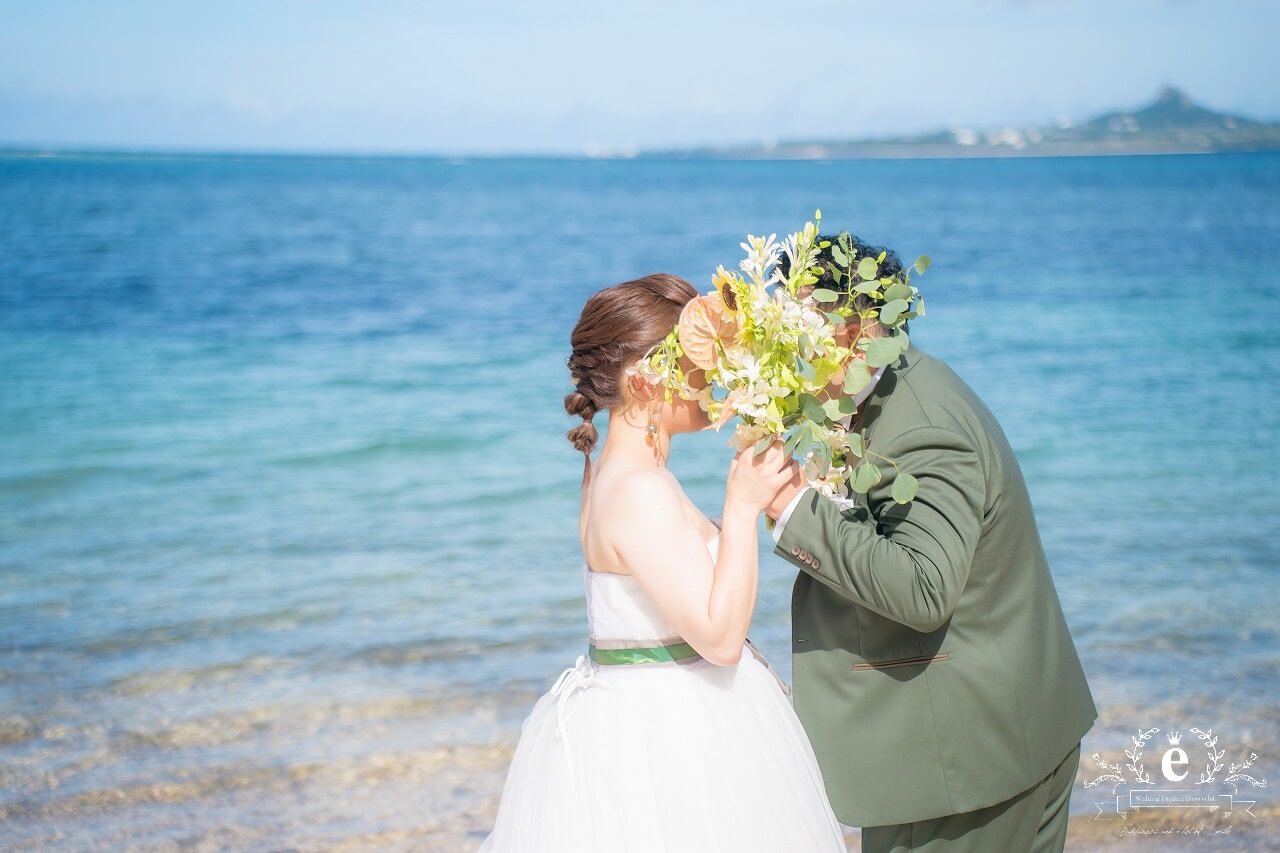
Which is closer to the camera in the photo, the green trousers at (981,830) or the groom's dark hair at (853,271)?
the groom's dark hair at (853,271)

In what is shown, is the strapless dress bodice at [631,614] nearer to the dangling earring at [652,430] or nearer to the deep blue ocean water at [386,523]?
the dangling earring at [652,430]

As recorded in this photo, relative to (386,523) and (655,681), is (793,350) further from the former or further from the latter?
(386,523)

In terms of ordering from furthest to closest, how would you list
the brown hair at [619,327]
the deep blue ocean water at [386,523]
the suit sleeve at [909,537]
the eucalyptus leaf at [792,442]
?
the deep blue ocean water at [386,523] → the brown hair at [619,327] → the eucalyptus leaf at [792,442] → the suit sleeve at [909,537]

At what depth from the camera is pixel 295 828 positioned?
16.4 feet

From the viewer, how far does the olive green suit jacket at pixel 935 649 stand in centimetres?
283

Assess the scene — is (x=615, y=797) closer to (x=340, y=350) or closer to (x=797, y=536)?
(x=797, y=536)

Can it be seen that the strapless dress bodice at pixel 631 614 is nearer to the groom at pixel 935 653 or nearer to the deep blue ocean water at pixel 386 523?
the groom at pixel 935 653

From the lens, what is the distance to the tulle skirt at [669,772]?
9.41ft

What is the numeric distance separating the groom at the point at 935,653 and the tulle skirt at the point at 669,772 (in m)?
0.14

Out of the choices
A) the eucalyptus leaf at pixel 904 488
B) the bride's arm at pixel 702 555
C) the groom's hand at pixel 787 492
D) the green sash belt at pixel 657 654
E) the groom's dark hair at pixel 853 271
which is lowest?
the green sash belt at pixel 657 654

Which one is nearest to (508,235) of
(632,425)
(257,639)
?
(257,639)

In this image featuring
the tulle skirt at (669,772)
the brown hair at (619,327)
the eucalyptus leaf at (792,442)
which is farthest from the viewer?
the brown hair at (619,327)

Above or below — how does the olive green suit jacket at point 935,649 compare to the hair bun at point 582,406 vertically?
below

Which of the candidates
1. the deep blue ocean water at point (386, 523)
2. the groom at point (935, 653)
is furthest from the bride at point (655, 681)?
the deep blue ocean water at point (386, 523)
